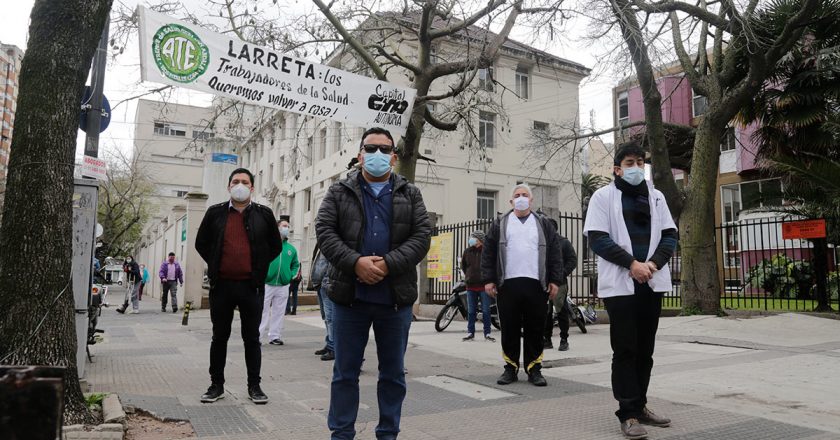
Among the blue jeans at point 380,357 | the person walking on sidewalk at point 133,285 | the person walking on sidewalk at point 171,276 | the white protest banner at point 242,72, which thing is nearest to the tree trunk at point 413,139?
the white protest banner at point 242,72

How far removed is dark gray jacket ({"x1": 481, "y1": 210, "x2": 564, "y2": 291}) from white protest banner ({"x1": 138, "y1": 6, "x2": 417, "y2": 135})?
325 cm

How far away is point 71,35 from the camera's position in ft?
13.6

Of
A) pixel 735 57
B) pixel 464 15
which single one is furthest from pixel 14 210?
pixel 735 57

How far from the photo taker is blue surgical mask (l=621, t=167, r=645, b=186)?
4.42 meters

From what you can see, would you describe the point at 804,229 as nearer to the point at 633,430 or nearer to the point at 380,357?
the point at 633,430

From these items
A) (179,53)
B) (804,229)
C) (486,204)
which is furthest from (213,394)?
(486,204)

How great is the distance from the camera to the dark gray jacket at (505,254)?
19.9ft

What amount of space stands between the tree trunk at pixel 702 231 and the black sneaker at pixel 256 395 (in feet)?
33.9

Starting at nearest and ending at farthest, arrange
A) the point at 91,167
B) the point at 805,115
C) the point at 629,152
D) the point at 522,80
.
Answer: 1. the point at 629,152
2. the point at 91,167
3. the point at 805,115
4. the point at 522,80

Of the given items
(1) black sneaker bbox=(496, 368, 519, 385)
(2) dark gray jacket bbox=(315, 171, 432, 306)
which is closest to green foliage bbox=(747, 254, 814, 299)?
(1) black sneaker bbox=(496, 368, 519, 385)

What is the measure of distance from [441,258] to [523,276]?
908 cm

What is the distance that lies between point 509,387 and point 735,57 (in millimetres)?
11147

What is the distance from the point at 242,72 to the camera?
25.1ft

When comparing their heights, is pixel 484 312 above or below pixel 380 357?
below
